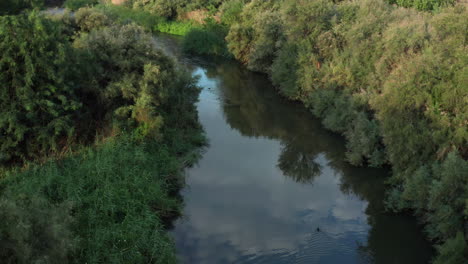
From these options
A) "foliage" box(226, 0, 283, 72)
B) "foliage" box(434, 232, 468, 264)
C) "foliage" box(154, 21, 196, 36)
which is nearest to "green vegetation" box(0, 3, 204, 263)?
"foliage" box(434, 232, 468, 264)

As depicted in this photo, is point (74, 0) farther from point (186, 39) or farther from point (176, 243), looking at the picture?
point (176, 243)

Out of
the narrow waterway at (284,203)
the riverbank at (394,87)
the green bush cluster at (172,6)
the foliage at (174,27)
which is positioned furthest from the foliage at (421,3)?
the foliage at (174,27)

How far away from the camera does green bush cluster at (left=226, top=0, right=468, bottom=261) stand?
1709 cm

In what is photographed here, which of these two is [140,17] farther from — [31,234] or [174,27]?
[31,234]

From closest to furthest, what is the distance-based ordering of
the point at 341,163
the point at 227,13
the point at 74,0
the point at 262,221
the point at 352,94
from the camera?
the point at 262,221
the point at 341,163
the point at 352,94
the point at 227,13
the point at 74,0

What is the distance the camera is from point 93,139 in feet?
66.7

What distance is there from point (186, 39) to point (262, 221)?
101 ft

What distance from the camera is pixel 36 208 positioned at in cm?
1054

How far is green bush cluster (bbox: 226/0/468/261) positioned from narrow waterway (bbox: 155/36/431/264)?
3.36 feet

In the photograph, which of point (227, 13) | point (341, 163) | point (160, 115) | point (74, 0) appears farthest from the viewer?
point (74, 0)

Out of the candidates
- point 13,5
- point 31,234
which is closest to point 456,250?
point 31,234

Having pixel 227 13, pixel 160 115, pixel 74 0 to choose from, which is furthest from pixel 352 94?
pixel 74 0

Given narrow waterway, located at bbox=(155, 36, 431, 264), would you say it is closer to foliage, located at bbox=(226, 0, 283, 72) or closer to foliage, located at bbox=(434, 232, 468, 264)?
foliage, located at bbox=(434, 232, 468, 264)

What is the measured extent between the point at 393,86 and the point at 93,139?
13.2 metres
